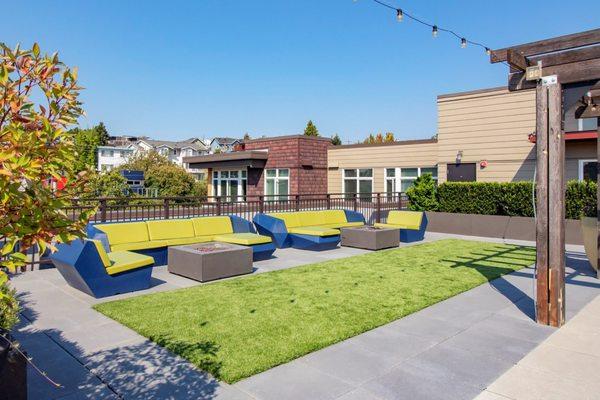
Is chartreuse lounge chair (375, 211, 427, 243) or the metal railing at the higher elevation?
the metal railing

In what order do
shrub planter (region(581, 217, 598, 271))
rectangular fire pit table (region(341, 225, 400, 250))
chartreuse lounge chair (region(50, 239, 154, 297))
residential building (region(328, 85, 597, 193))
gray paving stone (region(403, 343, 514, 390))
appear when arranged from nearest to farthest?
gray paving stone (region(403, 343, 514, 390)) → chartreuse lounge chair (region(50, 239, 154, 297)) → shrub planter (region(581, 217, 598, 271)) → rectangular fire pit table (region(341, 225, 400, 250)) → residential building (region(328, 85, 597, 193))

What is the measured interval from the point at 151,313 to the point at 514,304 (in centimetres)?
500

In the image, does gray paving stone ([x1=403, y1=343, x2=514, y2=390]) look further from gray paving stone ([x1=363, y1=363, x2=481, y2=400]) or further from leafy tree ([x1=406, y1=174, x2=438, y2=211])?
leafy tree ([x1=406, y1=174, x2=438, y2=211])

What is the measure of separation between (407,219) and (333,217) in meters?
2.32

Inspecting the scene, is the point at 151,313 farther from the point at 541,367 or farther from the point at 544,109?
the point at 544,109

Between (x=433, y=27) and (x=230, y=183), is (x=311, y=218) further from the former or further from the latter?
(x=230, y=183)

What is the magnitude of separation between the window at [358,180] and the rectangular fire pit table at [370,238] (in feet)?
39.1

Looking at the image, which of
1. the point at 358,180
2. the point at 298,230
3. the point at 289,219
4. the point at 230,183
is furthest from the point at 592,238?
the point at 230,183

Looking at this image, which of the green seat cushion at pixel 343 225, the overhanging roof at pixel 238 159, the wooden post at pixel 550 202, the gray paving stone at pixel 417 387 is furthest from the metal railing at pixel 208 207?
the overhanging roof at pixel 238 159

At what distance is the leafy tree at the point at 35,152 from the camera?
5.47ft

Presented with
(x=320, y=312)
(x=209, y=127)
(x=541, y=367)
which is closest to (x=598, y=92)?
(x=541, y=367)

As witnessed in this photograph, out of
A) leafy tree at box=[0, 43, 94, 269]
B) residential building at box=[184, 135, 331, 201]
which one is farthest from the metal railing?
residential building at box=[184, 135, 331, 201]

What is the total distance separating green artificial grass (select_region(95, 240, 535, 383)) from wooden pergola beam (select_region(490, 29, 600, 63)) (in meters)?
3.44

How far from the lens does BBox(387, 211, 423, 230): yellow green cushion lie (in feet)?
40.3
